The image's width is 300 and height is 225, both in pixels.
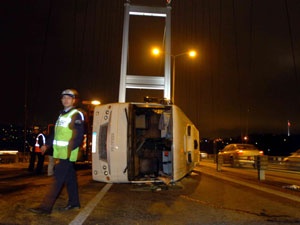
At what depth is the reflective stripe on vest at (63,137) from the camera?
564 centimetres

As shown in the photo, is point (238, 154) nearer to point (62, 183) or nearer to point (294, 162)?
point (294, 162)

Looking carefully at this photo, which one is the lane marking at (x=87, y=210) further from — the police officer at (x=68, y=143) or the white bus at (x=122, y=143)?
the white bus at (x=122, y=143)

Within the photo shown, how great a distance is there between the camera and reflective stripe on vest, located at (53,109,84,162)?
564 centimetres

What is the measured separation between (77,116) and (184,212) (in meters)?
2.27

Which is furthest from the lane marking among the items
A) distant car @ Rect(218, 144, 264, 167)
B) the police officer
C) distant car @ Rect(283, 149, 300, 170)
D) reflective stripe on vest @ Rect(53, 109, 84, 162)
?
distant car @ Rect(218, 144, 264, 167)

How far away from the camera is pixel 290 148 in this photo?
314 ft

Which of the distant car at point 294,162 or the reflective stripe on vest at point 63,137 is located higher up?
the distant car at point 294,162

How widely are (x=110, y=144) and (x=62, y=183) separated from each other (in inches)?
131

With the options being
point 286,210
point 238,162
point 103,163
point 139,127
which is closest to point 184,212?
point 286,210

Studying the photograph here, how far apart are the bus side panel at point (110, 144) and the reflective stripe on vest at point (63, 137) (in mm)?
3109

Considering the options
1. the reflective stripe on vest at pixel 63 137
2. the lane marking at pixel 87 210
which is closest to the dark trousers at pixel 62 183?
the reflective stripe on vest at pixel 63 137

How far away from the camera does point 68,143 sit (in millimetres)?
5641

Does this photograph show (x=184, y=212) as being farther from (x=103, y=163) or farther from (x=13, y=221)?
(x=103, y=163)

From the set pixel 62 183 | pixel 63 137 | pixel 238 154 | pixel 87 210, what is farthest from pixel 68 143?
pixel 238 154
